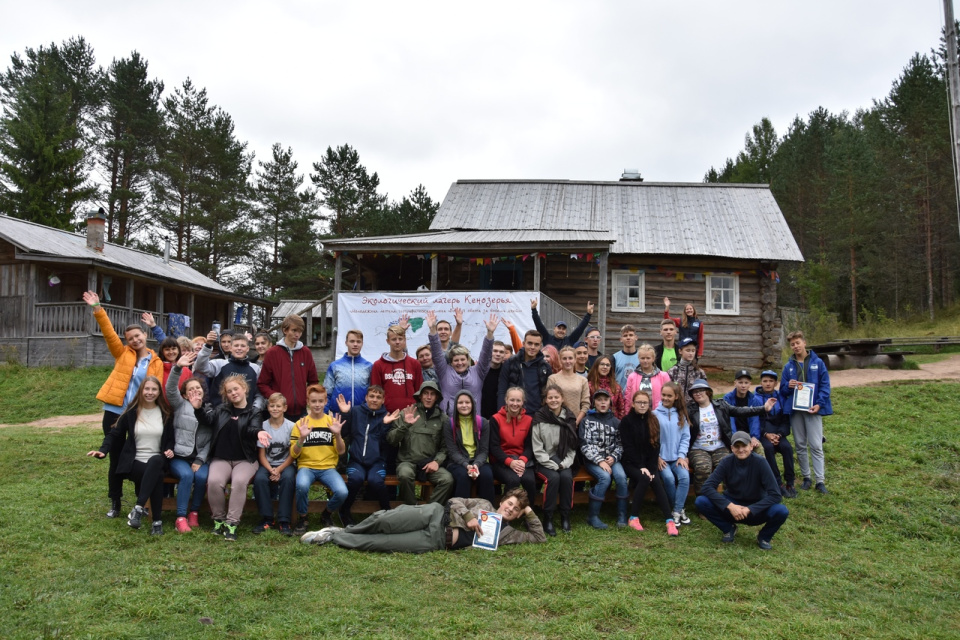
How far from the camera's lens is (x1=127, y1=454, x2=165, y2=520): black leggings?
5.67 meters

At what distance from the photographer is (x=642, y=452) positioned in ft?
20.7

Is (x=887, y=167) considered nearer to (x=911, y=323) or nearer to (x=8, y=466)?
(x=911, y=323)

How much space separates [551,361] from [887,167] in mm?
28138

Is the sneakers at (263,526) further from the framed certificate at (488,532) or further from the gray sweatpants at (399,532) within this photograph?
the framed certificate at (488,532)

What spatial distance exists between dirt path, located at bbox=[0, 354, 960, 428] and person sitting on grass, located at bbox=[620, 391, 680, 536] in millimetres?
8347

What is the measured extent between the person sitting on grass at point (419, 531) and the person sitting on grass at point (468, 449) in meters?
0.28

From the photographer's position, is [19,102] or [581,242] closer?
[581,242]

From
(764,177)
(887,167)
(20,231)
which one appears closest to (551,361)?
(20,231)

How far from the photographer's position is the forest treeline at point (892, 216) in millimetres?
26561

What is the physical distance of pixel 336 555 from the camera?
519 cm

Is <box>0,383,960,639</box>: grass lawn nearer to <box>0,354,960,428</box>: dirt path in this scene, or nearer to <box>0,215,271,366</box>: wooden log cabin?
<box>0,354,960,428</box>: dirt path

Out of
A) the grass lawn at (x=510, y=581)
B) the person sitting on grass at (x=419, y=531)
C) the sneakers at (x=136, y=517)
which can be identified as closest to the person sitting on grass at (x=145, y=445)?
the sneakers at (x=136, y=517)

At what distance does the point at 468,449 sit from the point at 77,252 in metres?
17.2

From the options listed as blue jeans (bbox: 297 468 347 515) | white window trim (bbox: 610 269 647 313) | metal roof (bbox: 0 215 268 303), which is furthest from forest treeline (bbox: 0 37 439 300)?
blue jeans (bbox: 297 468 347 515)
